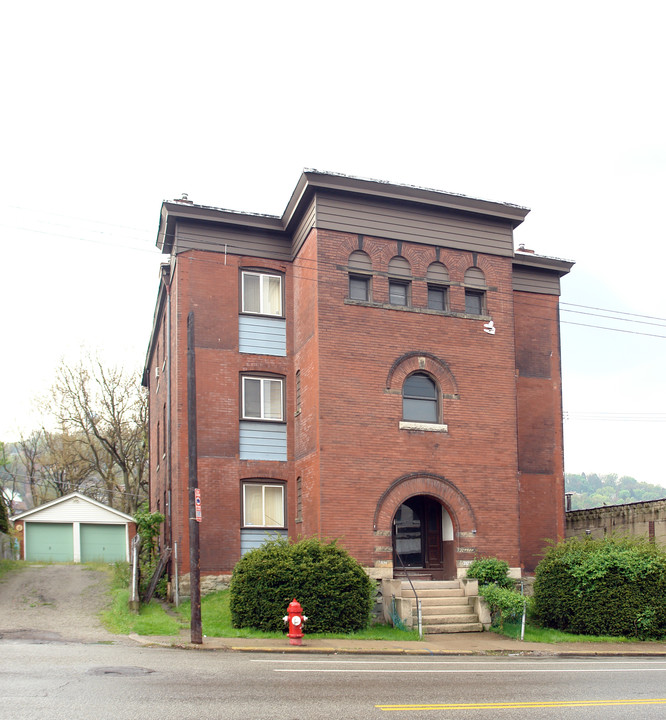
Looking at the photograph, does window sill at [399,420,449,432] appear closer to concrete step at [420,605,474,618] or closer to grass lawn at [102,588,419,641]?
concrete step at [420,605,474,618]

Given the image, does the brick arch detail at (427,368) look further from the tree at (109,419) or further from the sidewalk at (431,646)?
the tree at (109,419)

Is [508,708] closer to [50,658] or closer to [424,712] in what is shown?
[424,712]

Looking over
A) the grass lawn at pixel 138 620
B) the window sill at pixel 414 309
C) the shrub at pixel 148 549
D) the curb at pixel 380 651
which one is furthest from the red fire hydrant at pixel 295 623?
the window sill at pixel 414 309

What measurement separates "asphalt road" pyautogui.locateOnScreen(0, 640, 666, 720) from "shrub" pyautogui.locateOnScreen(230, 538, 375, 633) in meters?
2.89

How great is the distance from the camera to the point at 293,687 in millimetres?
11664

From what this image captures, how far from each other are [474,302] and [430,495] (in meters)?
6.16

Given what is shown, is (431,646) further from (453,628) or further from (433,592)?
(433,592)

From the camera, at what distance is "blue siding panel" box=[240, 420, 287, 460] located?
24.4m

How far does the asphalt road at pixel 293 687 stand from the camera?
10000 millimetres

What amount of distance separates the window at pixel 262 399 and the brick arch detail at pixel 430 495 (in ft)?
14.4

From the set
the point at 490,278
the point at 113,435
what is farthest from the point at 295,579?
the point at 113,435

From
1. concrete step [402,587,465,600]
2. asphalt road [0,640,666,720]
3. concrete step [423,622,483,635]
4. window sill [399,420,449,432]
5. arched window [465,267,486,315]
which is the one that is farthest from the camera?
arched window [465,267,486,315]

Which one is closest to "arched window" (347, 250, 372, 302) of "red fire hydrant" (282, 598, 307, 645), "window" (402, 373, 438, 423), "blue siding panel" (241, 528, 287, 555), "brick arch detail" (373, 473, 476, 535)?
"window" (402, 373, 438, 423)

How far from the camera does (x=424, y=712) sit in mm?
10352
